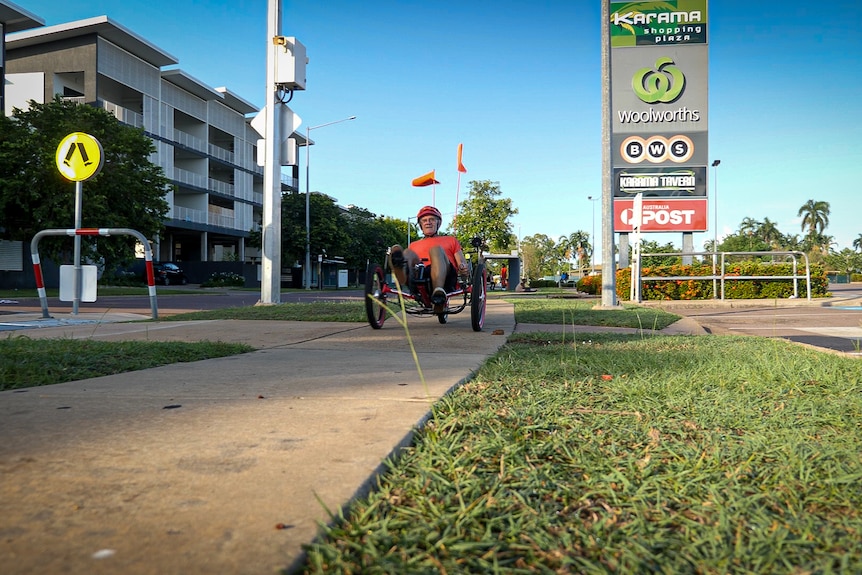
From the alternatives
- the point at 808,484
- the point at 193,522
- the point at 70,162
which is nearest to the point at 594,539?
the point at 808,484

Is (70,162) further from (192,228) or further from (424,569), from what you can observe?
(192,228)

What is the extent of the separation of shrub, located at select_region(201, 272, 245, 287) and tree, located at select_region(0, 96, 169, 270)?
14875 mm

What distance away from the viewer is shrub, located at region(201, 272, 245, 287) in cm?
4047

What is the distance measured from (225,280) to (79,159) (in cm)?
3401

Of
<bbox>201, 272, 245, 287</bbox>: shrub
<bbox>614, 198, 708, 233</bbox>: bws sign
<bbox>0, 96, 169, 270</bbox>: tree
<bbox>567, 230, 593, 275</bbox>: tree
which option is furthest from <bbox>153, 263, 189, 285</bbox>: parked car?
<bbox>567, 230, 593, 275</bbox>: tree

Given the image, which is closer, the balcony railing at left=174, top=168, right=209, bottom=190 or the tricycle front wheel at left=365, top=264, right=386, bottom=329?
the tricycle front wheel at left=365, top=264, right=386, bottom=329

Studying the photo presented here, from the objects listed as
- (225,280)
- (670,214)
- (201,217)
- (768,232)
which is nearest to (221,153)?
(201,217)

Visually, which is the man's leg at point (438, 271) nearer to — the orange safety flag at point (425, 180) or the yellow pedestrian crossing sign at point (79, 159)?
the orange safety flag at point (425, 180)

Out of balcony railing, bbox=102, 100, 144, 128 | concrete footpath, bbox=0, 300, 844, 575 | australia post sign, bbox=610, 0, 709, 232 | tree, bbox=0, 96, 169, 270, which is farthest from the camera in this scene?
balcony railing, bbox=102, 100, 144, 128

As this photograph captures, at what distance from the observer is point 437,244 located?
6.89 meters

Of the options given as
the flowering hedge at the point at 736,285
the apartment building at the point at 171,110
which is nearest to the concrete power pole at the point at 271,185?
the flowering hedge at the point at 736,285

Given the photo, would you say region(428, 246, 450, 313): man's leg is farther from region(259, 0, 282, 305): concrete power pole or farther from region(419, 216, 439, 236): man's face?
region(259, 0, 282, 305): concrete power pole

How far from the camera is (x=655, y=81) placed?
23.8m

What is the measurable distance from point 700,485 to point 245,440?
1.48 m
